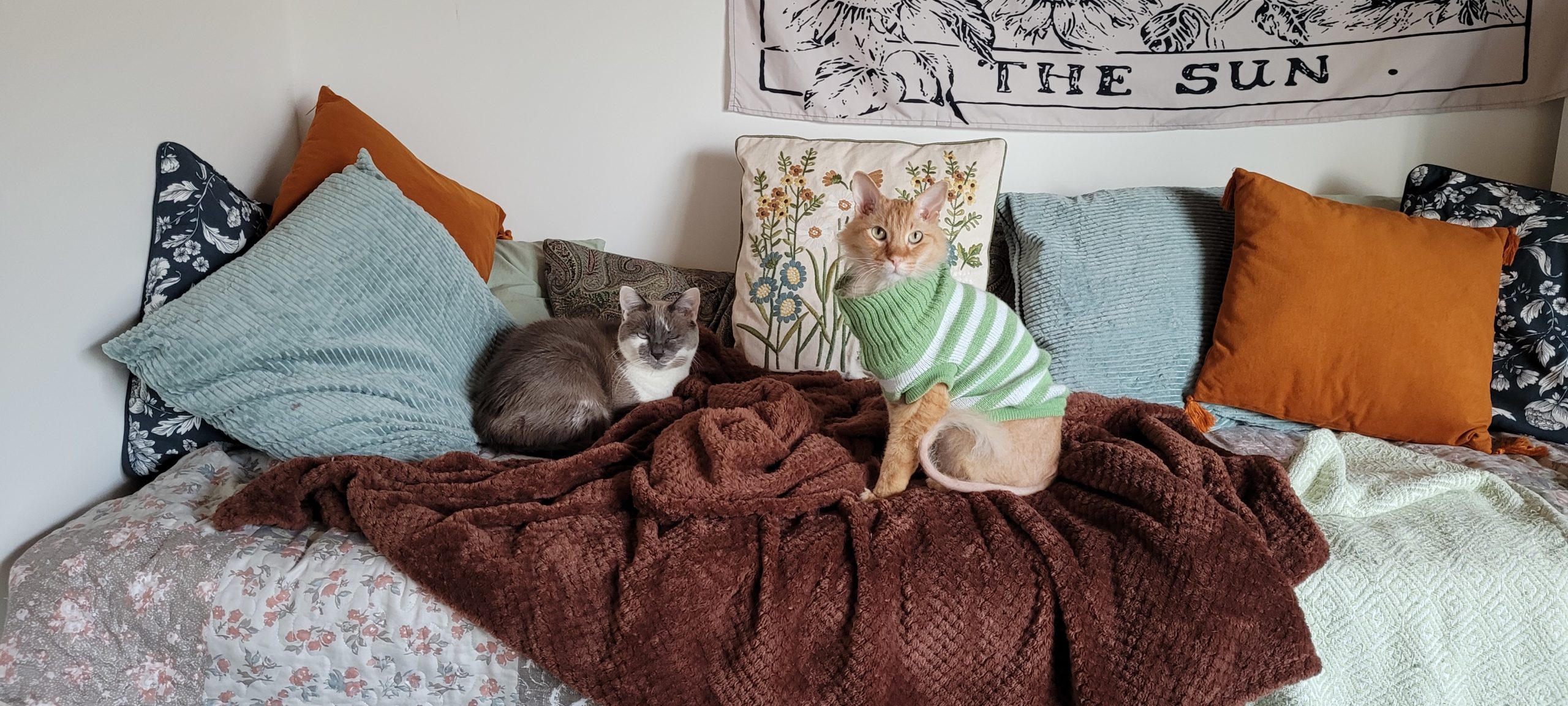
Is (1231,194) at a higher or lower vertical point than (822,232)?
higher

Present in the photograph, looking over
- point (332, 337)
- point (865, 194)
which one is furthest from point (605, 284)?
point (865, 194)

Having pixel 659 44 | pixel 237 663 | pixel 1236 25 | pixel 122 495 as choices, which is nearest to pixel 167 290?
pixel 122 495

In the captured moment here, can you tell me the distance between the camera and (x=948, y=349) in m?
1.34

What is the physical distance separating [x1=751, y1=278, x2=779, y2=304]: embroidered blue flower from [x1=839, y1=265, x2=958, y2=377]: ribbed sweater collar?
55cm

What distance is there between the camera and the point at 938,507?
1306 mm

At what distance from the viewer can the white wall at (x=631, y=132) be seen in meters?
2.03

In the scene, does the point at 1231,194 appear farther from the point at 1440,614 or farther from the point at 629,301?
the point at 629,301

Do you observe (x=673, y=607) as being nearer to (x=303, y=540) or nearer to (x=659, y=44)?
(x=303, y=540)

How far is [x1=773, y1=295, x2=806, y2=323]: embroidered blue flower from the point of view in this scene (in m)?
1.89

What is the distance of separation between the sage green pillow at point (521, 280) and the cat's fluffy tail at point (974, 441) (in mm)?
954

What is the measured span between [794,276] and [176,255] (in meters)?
1.15

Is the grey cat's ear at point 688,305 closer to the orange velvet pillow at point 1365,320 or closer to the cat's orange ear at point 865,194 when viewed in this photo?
the cat's orange ear at point 865,194

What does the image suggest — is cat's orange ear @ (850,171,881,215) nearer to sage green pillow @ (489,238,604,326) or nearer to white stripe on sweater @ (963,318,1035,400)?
white stripe on sweater @ (963,318,1035,400)

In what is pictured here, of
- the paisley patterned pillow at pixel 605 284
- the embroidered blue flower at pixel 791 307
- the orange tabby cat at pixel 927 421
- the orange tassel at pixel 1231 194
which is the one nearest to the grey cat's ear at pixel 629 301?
the paisley patterned pillow at pixel 605 284
